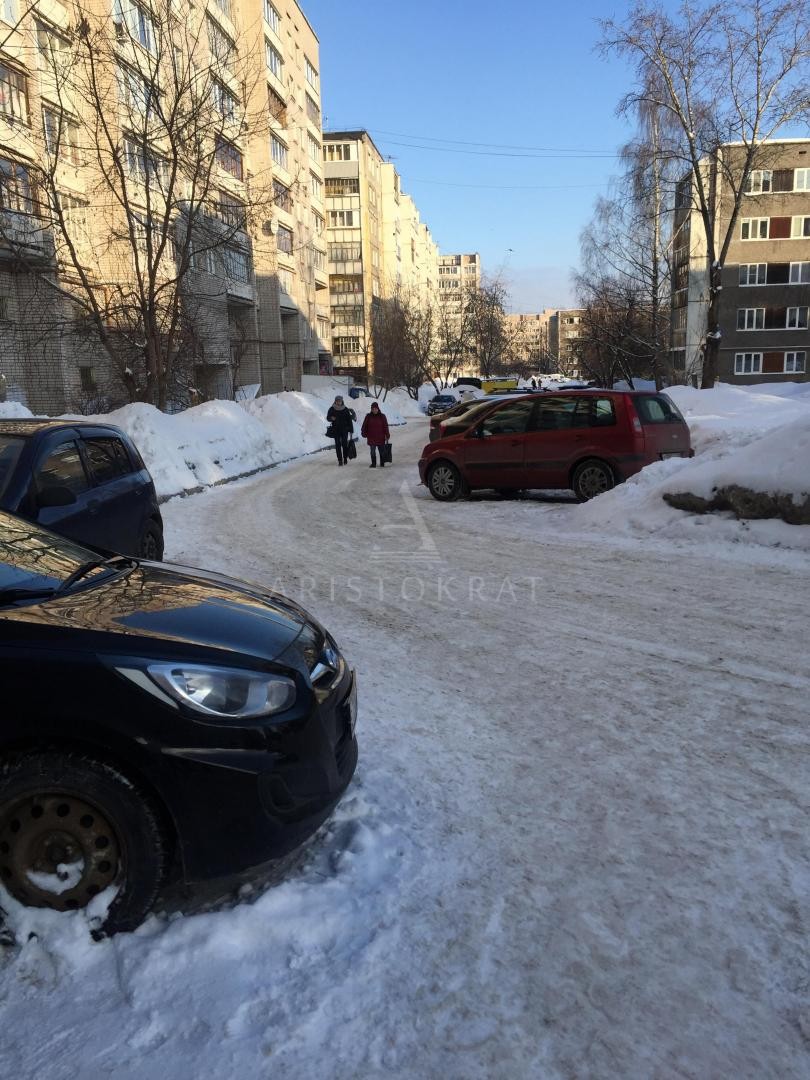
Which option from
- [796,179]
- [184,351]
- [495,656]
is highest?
[796,179]

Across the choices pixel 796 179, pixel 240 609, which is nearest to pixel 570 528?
pixel 240 609

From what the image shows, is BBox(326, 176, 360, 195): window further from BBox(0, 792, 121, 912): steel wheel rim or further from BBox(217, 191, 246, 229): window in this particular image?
BBox(0, 792, 121, 912): steel wheel rim

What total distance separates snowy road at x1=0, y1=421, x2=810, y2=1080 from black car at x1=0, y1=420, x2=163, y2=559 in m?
2.49

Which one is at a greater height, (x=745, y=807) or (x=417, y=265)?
(x=417, y=265)

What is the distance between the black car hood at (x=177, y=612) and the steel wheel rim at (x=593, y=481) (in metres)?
8.43

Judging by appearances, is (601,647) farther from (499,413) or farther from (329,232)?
(329,232)

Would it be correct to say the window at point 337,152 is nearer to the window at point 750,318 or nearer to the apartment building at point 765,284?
the apartment building at point 765,284

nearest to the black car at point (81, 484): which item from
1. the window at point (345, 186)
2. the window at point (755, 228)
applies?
the window at point (755, 228)

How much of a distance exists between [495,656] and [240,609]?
246 cm

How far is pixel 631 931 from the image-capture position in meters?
2.47

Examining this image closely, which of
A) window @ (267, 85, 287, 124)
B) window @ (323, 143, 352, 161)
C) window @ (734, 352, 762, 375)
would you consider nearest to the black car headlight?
window @ (267, 85, 287, 124)

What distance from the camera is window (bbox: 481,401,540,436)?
38.5 feet

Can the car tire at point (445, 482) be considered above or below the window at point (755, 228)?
below

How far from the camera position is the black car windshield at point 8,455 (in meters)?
Result: 5.47
